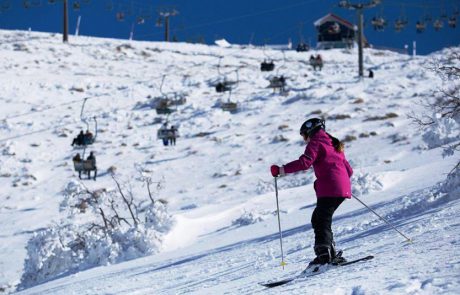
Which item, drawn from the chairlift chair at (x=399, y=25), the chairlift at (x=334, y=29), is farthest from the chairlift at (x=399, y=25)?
the chairlift at (x=334, y=29)

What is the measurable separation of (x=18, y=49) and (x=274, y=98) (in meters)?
29.1

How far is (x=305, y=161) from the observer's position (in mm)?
6094

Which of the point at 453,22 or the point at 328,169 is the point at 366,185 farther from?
the point at 453,22

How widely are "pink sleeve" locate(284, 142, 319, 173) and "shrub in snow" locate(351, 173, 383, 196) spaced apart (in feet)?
33.2

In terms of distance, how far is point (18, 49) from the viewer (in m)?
62.0

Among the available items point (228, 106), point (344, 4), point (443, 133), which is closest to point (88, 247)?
point (443, 133)

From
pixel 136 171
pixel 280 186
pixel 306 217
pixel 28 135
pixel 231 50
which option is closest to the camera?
pixel 306 217

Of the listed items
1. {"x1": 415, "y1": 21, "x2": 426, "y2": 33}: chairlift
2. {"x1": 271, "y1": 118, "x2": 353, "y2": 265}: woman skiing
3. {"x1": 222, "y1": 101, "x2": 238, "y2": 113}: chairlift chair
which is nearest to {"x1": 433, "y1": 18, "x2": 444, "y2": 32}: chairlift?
{"x1": 415, "y1": 21, "x2": 426, "y2": 33}: chairlift

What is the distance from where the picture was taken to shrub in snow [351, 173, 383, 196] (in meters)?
16.2

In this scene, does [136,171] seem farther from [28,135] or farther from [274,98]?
[274,98]

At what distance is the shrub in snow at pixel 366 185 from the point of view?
16.2m

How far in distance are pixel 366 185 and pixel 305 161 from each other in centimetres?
1064

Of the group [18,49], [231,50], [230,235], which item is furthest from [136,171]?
[231,50]

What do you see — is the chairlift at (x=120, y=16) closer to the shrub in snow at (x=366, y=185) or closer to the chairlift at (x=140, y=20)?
the chairlift at (x=140, y=20)
